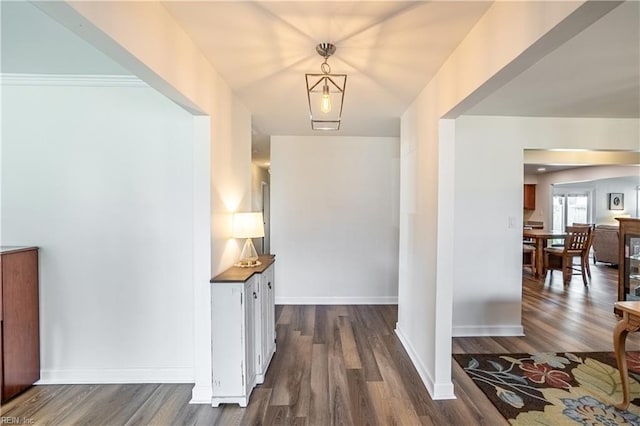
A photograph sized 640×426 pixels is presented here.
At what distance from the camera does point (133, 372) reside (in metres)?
2.39

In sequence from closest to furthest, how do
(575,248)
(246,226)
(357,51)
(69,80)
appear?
(357,51)
(69,80)
(246,226)
(575,248)

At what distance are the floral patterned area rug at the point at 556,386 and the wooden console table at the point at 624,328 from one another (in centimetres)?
12

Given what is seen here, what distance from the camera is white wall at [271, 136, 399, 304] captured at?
4336 millimetres

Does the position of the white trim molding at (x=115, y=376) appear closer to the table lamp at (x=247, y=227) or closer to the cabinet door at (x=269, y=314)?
the cabinet door at (x=269, y=314)

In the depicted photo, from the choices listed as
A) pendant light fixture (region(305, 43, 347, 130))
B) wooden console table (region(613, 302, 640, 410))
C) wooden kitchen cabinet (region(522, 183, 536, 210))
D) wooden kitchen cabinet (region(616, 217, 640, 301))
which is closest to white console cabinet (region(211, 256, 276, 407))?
pendant light fixture (region(305, 43, 347, 130))

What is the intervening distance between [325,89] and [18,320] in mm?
2816

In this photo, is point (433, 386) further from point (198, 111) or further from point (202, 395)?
point (198, 111)

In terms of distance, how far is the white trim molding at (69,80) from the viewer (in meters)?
2.30

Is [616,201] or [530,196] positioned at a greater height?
[530,196]

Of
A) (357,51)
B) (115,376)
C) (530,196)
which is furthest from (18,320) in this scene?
(530,196)

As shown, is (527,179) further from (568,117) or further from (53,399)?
(53,399)

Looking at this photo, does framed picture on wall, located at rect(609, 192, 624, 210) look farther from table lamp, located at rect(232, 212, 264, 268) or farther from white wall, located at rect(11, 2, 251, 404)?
table lamp, located at rect(232, 212, 264, 268)

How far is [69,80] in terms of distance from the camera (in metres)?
2.33

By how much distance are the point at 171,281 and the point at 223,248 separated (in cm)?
50
